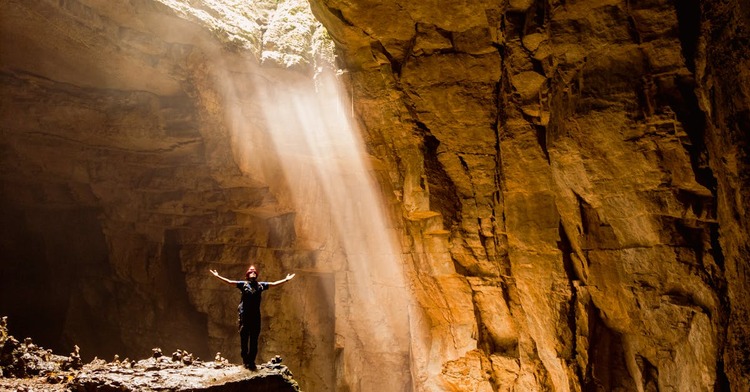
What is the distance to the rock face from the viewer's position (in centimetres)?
605

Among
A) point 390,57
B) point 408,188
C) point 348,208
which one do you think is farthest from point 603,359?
point 348,208

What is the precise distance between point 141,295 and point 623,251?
1386cm

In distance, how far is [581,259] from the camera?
752 centimetres

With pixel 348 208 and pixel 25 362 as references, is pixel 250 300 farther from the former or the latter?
pixel 348 208

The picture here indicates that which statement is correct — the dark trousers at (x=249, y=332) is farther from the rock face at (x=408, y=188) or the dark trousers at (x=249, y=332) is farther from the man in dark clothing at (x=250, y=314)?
the rock face at (x=408, y=188)

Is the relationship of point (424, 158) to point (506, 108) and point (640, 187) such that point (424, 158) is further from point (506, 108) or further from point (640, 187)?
point (640, 187)

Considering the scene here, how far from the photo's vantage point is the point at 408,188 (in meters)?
9.18

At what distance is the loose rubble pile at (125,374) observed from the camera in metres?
5.68

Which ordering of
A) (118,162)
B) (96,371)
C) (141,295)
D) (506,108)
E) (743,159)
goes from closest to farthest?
(743,159) → (96,371) → (506,108) → (118,162) → (141,295)

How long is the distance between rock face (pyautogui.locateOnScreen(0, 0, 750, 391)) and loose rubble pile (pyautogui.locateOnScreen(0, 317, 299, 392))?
434 cm

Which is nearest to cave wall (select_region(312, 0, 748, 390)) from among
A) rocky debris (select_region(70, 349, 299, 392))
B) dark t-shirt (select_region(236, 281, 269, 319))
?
dark t-shirt (select_region(236, 281, 269, 319))

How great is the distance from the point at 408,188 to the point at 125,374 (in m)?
5.57

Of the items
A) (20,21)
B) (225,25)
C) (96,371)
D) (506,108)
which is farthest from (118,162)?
(506,108)

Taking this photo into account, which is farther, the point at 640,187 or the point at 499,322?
the point at 499,322
